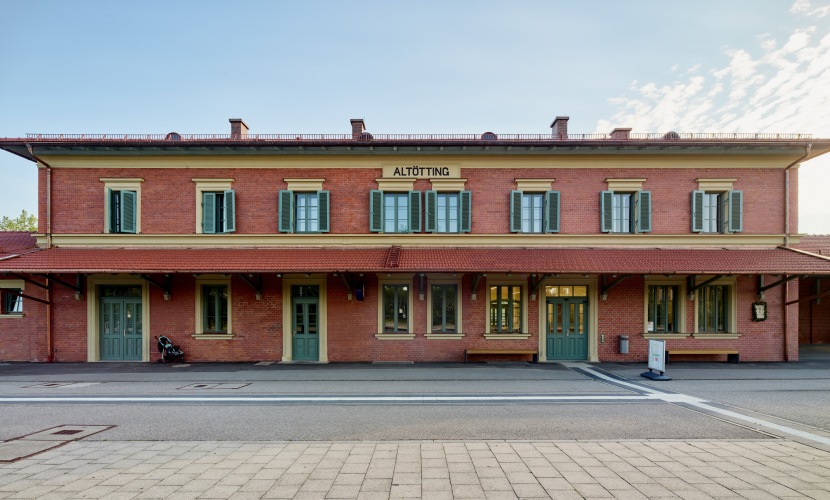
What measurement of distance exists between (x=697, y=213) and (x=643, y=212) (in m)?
2.01

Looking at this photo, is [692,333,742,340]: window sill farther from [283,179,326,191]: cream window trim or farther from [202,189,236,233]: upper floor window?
[202,189,236,233]: upper floor window

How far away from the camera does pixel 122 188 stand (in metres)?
13.8

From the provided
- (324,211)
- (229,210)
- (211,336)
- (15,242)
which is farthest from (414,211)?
(15,242)

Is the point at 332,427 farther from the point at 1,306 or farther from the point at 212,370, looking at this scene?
the point at 1,306

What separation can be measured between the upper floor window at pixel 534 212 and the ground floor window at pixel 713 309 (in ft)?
20.2

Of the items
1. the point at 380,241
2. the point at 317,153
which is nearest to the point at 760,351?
the point at 380,241

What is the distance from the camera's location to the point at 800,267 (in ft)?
40.0

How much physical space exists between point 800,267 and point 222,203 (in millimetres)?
20382

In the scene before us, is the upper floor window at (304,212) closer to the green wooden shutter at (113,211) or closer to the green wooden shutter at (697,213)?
the green wooden shutter at (113,211)

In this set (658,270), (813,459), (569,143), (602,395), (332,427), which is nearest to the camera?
(813,459)

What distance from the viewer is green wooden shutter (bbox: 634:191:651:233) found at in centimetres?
1374

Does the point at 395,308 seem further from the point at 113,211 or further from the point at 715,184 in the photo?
the point at 715,184

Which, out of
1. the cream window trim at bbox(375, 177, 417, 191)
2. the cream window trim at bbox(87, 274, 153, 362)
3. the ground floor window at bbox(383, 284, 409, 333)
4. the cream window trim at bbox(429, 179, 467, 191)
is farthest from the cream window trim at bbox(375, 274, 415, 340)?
the cream window trim at bbox(87, 274, 153, 362)

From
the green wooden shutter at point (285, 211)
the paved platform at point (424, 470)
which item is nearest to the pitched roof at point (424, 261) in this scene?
the green wooden shutter at point (285, 211)
